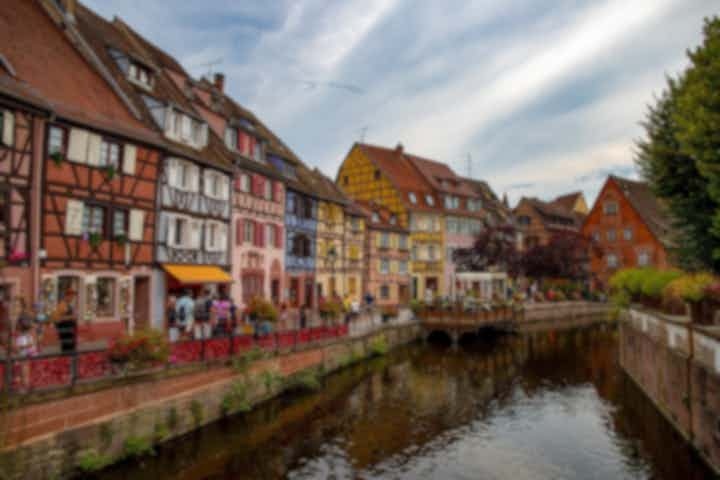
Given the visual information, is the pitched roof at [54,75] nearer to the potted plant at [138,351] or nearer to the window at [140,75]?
the window at [140,75]

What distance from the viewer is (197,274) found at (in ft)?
73.7

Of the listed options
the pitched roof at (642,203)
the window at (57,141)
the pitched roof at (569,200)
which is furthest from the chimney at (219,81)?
the pitched roof at (569,200)

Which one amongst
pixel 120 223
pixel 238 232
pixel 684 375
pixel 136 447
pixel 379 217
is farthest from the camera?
pixel 379 217

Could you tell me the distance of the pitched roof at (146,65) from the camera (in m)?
21.4

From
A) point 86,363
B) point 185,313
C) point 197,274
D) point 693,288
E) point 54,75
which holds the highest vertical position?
point 54,75

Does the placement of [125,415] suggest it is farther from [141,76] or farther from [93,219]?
[141,76]

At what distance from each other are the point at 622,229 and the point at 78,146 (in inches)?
2464

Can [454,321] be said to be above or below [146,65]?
below

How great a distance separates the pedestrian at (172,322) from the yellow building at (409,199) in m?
30.2

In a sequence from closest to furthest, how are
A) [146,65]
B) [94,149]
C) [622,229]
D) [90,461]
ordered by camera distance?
1. [90,461]
2. [94,149]
3. [146,65]
4. [622,229]

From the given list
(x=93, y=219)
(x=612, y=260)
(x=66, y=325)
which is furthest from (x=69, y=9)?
(x=612, y=260)

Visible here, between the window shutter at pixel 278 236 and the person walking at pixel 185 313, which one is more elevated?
the window shutter at pixel 278 236

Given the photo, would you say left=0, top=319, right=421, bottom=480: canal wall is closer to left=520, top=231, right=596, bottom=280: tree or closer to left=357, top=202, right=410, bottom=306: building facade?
left=357, top=202, right=410, bottom=306: building facade

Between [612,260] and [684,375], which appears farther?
[612,260]
